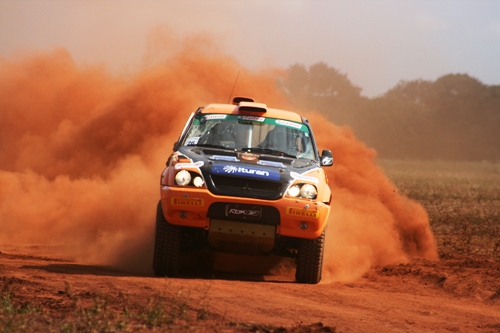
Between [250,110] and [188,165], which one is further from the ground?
[250,110]

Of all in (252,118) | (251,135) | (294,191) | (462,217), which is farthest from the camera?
(462,217)

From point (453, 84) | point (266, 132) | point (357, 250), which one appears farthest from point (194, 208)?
point (453, 84)

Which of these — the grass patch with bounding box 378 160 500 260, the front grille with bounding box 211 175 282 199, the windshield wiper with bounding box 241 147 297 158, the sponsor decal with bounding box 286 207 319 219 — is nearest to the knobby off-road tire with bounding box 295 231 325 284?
the sponsor decal with bounding box 286 207 319 219

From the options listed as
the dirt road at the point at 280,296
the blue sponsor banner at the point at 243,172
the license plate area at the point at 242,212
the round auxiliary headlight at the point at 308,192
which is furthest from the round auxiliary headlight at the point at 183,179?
the round auxiliary headlight at the point at 308,192

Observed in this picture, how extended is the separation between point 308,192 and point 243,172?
705 mm

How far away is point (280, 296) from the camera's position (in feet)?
31.8

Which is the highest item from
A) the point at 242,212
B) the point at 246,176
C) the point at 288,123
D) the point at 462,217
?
the point at 288,123

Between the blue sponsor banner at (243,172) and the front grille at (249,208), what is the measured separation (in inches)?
12.0

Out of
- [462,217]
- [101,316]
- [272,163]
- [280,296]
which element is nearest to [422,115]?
[462,217]

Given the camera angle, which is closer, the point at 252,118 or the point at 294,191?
the point at 294,191

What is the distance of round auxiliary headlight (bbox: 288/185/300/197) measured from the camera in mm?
10492

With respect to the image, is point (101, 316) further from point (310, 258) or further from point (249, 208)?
point (310, 258)

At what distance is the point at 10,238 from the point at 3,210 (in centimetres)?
125

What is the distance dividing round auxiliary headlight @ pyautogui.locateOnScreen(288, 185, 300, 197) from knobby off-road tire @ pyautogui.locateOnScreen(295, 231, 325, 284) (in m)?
0.59
